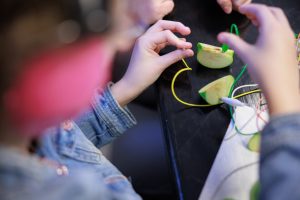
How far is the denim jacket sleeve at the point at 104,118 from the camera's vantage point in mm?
613

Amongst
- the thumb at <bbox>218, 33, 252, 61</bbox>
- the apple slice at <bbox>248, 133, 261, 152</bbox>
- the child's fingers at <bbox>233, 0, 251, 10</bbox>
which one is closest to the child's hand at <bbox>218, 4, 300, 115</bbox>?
the thumb at <bbox>218, 33, 252, 61</bbox>

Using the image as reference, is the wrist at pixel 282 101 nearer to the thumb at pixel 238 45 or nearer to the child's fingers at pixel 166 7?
the thumb at pixel 238 45

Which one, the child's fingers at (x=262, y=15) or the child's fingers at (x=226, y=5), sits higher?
the child's fingers at (x=262, y=15)

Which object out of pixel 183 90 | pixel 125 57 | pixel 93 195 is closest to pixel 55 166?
pixel 93 195

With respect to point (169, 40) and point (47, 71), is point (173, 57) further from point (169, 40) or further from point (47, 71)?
point (47, 71)

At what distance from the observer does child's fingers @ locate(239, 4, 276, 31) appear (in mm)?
443

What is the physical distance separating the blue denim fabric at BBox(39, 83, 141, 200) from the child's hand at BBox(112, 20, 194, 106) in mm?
34

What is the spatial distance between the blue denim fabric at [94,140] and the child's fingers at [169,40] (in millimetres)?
132

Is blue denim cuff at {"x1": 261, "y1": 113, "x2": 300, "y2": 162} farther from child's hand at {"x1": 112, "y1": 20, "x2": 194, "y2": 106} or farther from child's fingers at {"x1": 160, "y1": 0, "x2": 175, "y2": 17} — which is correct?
child's fingers at {"x1": 160, "y1": 0, "x2": 175, "y2": 17}

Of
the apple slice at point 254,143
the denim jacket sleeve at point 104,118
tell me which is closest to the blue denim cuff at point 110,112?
the denim jacket sleeve at point 104,118

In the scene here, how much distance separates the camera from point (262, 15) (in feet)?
1.48

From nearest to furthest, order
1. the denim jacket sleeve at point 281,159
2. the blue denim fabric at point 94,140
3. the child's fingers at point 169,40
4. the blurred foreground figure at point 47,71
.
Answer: the blurred foreground figure at point 47,71
the denim jacket sleeve at point 281,159
the blue denim fabric at point 94,140
the child's fingers at point 169,40

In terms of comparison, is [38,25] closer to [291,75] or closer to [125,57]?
[291,75]

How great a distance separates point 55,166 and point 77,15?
284 mm
